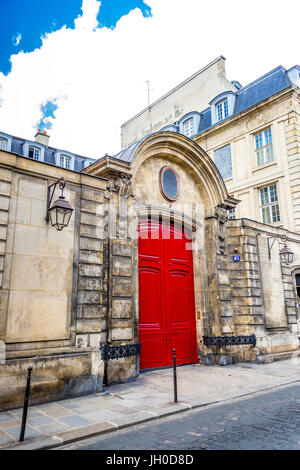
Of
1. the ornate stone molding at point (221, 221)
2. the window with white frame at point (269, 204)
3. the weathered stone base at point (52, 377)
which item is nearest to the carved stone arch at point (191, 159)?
the ornate stone molding at point (221, 221)

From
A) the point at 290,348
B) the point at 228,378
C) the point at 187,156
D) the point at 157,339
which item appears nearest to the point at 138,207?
the point at 187,156

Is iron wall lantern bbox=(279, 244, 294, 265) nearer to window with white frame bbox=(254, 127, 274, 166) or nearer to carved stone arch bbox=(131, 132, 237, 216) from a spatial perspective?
carved stone arch bbox=(131, 132, 237, 216)

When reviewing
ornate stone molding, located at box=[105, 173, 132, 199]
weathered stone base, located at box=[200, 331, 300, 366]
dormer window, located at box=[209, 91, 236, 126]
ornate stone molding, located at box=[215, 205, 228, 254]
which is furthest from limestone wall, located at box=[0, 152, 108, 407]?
dormer window, located at box=[209, 91, 236, 126]

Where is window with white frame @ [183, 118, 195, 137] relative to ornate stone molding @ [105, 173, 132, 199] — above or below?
above

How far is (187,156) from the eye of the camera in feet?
30.6

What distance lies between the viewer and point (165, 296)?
331 inches

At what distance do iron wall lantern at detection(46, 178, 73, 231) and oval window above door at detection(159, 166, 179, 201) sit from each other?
11.0 ft

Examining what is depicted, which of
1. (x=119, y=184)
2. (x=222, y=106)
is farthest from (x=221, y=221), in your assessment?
(x=222, y=106)

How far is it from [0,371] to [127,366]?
8.44ft

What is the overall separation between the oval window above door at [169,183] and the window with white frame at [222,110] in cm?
1050

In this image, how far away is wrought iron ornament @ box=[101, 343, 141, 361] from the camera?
21.2ft

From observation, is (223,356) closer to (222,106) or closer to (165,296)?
(165,296)

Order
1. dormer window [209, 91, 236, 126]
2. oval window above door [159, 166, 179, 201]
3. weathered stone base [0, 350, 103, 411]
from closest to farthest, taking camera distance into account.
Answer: weathered stone base [0, 350, 103, 411], oval window above door [159, 166, 179, 201], dormer window [209, 91, 236, 126]

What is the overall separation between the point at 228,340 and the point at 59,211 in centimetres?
578
